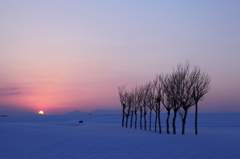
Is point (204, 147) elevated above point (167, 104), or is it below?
below

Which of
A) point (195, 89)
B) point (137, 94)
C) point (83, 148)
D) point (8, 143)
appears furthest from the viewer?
point (137, 94)

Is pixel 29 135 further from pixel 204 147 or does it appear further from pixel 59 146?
pixel 204 147

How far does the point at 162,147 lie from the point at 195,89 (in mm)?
9927

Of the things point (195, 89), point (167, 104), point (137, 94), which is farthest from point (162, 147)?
point (137, 94)

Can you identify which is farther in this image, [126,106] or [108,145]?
[126,106]

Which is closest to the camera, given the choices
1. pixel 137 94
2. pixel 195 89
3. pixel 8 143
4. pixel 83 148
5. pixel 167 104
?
pixel 83 148

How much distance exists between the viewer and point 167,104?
28.9 metres

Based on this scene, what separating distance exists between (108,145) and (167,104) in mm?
11943

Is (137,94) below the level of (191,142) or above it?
above

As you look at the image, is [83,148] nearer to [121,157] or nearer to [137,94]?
[121,157]

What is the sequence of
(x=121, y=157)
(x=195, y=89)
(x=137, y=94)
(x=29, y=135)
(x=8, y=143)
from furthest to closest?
(x=137, y=94)
(x=195, y=89)
(x=29, y=135)
(x=8, y=143)
(x=121, y=157)

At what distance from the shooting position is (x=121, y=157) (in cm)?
1608

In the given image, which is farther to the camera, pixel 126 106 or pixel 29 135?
pixel 126 106

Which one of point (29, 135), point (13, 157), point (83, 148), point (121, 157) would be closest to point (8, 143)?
point (29, 135)
